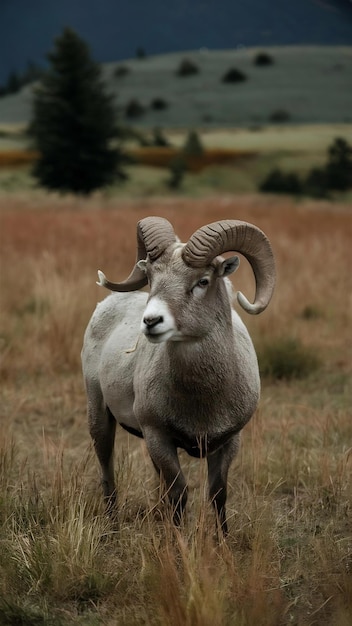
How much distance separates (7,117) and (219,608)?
59.0 metres

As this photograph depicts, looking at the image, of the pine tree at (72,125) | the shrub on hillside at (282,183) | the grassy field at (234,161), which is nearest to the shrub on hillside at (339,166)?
the grassy field at (234,161)

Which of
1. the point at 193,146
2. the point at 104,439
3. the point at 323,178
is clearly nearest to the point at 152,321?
the point at 104,439

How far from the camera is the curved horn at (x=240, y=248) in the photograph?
413 cm

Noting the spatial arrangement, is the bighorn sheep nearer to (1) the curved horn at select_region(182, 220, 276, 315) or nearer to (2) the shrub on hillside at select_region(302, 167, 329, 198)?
(1) the curved horn at select_region(182, 220, 276, 315)

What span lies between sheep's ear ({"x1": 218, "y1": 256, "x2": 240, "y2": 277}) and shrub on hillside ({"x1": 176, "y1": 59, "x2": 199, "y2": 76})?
62148 millimetres

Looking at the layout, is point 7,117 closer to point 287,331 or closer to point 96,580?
point 287,331

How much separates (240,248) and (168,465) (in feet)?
3.61

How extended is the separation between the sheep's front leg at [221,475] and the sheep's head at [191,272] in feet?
2.43

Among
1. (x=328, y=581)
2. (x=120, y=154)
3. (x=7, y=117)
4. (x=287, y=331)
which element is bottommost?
(x=328, y=581)

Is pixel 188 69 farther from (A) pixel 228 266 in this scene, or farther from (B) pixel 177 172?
(A) pixel 228 266

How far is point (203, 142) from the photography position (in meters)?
61.4

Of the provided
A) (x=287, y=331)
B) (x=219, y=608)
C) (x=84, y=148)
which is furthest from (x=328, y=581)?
(x=84, y=148)

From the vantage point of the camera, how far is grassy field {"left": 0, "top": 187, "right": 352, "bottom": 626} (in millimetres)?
3785

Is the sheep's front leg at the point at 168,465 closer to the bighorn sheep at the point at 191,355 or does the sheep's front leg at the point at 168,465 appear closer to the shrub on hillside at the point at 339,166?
the bighorn sheep at the point at 191,355
